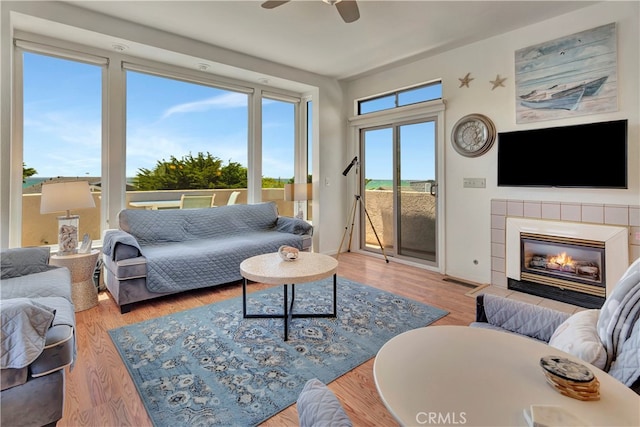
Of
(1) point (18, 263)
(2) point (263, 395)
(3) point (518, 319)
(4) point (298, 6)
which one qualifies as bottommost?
(2) point (263, 395)

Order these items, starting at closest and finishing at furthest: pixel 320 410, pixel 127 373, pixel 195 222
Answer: pixel 320 410 → pixel 127 373 → pixel 195 222

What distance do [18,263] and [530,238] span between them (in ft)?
14.6

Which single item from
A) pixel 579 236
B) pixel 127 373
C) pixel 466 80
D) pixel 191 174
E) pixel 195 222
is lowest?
pixel 127 373

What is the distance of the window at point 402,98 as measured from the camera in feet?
13.4

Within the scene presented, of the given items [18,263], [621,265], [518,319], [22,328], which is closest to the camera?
[22,328]

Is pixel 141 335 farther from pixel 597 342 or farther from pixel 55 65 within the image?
pixel 55 65

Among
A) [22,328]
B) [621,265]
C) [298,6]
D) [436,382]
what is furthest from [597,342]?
[298,6]

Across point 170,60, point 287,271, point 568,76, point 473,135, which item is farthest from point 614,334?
point 170,60

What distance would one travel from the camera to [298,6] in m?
2.83

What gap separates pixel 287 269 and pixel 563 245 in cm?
270

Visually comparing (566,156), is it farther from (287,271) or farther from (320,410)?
(320,410)

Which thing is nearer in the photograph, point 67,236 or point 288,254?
point 288,254

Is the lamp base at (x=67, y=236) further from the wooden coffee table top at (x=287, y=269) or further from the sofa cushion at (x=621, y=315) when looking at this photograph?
the sofa cushion at (x=621, y=315)

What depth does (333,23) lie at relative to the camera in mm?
3170
